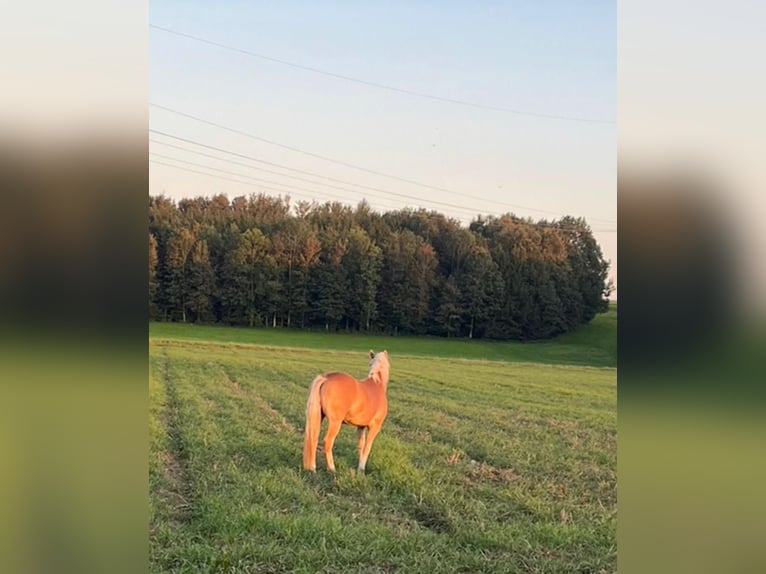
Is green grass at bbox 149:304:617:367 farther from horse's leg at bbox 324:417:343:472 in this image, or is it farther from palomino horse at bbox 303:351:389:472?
horse's leg at bbox 324:417:343:472

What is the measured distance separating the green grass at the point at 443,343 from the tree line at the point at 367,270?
0.12ft

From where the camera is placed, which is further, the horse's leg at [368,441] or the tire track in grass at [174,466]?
the horse's leg at [368,441]

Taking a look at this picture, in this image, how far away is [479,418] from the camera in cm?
304

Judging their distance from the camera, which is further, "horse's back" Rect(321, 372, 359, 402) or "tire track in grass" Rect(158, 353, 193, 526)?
"horse's back" Rect(321, 372, 359, 402)

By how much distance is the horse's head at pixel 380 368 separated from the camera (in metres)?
3.00

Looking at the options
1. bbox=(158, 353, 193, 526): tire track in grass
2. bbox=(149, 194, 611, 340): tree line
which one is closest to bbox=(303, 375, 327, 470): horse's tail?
bbox=(149, 194, 611, 340): tree line

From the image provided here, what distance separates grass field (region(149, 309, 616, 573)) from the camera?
2.79m

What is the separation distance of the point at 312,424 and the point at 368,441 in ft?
0.81

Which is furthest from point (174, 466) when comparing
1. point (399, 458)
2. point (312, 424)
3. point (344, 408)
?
point (399, 458)

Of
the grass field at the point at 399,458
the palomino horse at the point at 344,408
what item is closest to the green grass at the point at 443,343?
the grass field at the point at 399,458

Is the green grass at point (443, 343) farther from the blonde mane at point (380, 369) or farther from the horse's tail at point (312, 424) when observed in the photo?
the horse's tail at point (312, 424)
